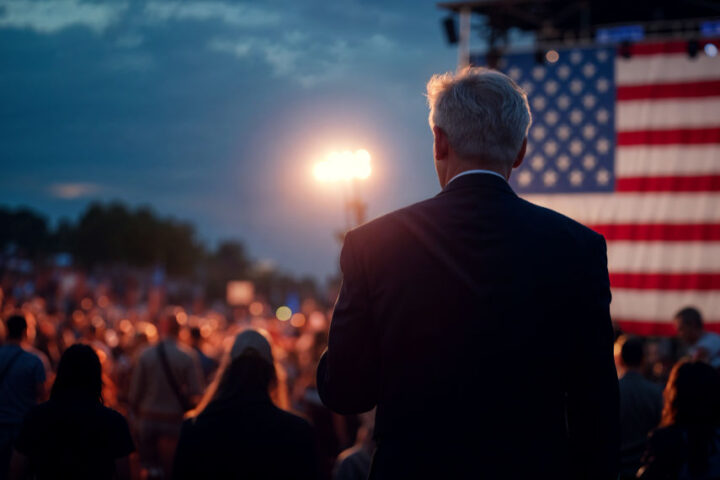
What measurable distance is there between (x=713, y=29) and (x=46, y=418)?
13040mm

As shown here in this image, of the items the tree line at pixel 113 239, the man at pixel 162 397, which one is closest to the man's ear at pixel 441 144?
the man at pixel 162 397

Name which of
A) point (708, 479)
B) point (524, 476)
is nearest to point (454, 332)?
point (524, 476)

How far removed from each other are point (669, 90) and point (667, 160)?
1.25 m

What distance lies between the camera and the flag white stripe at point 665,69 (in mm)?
13312

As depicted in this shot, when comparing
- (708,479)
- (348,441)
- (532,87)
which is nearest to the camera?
(708,479)

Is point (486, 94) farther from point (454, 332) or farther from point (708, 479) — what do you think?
point (708, 479)

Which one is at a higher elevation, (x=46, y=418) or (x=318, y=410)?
(x=46, y=418)

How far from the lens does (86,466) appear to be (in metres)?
3.84

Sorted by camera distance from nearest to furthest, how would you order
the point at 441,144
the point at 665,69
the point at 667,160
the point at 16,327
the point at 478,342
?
1. the point at 478,342
2. the point at 441,144
3. the point at 16,327
4. the point at 667,160
5. the point at 665,69

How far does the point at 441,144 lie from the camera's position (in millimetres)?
1932

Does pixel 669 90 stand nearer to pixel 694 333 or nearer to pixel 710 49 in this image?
pixel 710 49

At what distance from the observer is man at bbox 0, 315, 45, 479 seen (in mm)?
5848

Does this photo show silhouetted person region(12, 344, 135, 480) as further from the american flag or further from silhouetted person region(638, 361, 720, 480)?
the american flag

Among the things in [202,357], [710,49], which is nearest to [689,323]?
[202,357]
